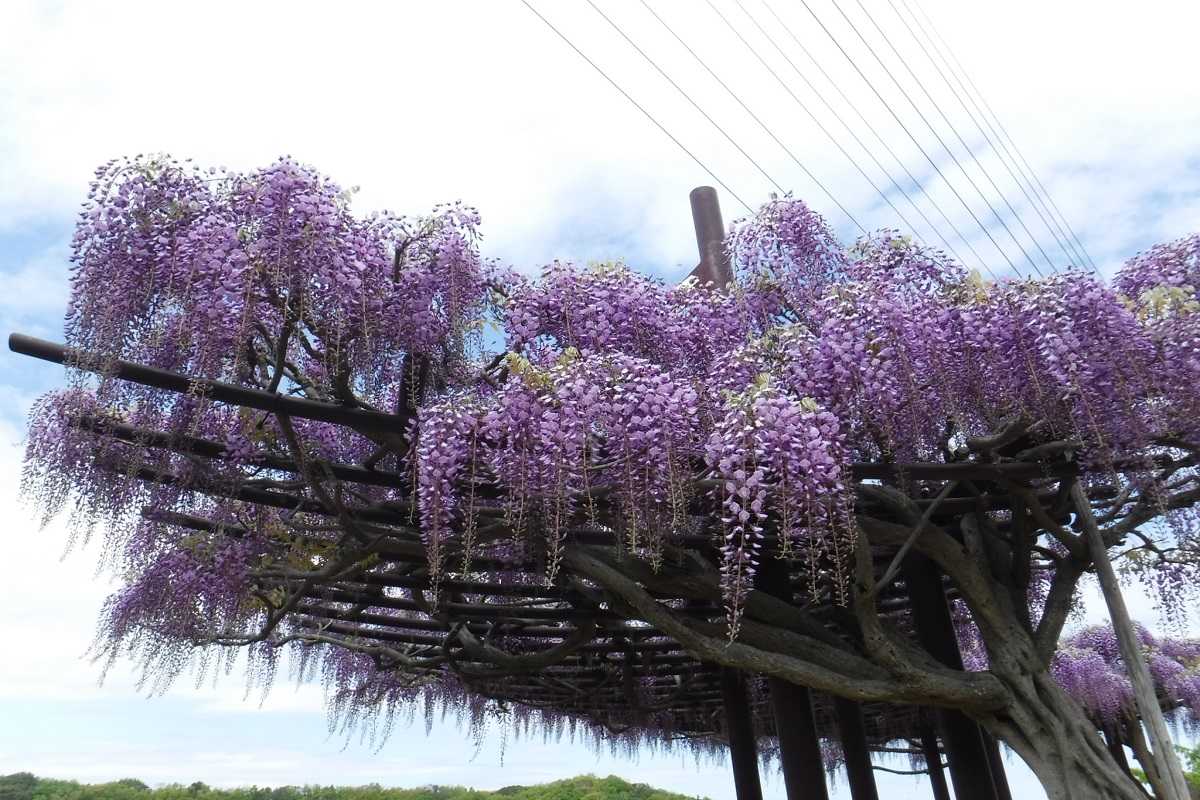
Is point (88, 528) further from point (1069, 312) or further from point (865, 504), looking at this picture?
point (1069, 312)

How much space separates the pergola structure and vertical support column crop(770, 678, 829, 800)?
0.01 meters

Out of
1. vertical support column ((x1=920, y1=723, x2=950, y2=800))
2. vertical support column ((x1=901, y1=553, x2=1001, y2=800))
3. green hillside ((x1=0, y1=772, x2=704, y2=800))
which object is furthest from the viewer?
vertical support column ((x1=920, y1=723, x2=950, y2=800))

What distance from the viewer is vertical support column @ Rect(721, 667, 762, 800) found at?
29.9 ft

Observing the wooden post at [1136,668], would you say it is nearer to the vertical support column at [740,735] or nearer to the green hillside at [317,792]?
the vertical support column at [740,735]

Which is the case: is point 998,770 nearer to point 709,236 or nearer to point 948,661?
point 948,661

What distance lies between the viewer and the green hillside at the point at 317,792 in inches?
474

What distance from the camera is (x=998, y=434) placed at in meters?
5.73

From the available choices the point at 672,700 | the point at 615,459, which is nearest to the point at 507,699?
the point at 672,700

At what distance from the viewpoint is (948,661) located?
24.1ft

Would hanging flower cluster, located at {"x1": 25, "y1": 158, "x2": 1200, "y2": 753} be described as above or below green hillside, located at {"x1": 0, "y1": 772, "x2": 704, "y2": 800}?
above

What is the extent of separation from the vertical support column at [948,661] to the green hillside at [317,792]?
28.1ft

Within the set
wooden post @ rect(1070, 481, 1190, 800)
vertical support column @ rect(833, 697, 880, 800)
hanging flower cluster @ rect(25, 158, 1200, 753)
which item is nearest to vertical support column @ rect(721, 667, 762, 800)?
vertical support column @ rect(833, 697, 880, 800)

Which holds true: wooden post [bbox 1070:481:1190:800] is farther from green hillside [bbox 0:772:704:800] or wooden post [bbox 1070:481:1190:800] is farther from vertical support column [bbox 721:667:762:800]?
green hillside [bbox 0:772:704:800]

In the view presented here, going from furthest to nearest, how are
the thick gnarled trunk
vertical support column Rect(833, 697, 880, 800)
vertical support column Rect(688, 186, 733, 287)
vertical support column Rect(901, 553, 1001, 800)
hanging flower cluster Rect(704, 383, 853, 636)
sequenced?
vertical support column Rect(833, 697, 880, 800), vertical support column Rect(688, 186, 733, 287), vertical support column Rect(901, 553, 1001, 800), the thick gnarled trunk, hanging flower cluster Rect(704, 383, 853, 636)
